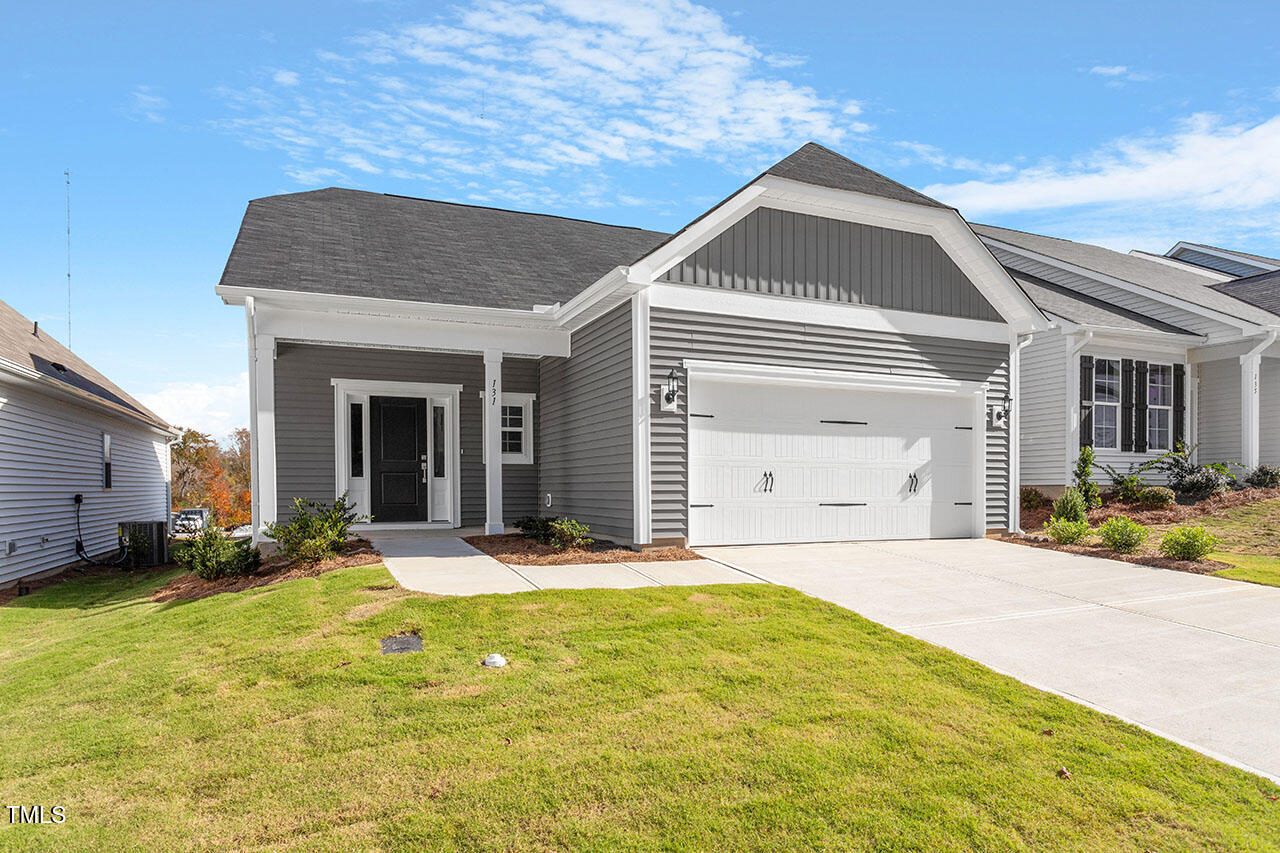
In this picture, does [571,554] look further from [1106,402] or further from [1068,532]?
[1106,402]

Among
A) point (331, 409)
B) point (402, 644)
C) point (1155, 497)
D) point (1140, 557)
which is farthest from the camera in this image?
point (1155, 497)

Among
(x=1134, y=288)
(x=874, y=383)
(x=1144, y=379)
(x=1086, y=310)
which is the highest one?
(x=1134, y=288)

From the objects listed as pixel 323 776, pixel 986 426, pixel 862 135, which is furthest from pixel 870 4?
pixel 323 776

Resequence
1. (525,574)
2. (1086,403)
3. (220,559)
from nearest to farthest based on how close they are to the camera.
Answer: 1. (525,574)
2. (220,559)
3. (1086,403)

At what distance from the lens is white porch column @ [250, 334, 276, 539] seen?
29.9 feet

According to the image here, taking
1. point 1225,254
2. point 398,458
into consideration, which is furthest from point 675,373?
point 1225,254

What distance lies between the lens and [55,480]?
1254 centimetres

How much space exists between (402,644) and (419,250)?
8649mm

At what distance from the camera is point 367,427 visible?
38.4 feet

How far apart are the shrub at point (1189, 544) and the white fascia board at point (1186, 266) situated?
16832 mm

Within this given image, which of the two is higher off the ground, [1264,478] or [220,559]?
[1264,478]

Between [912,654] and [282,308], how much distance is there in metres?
8.12

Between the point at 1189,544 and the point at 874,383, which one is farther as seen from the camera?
the point at 874,383

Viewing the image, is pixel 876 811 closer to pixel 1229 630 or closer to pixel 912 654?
pixel 912 654
